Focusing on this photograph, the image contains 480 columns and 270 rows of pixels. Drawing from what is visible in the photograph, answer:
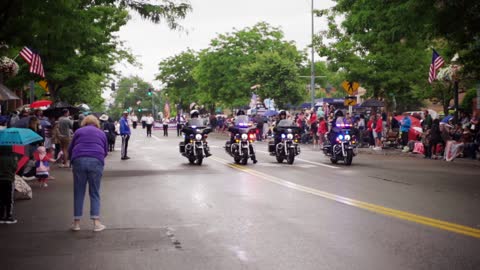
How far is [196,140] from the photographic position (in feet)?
78.2

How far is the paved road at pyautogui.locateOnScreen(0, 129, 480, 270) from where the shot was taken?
810 cm

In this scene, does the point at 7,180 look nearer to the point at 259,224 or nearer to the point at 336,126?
the point at 259,224

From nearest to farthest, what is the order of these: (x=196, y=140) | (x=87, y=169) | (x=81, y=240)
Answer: (x=81, y=240)
(x=87, y=169)
(x=196, y=140)

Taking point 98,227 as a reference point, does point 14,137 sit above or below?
above

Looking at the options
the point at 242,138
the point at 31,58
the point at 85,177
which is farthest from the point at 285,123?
the point at 85,177

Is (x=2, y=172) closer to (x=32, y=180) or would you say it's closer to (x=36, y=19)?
(x=36, y=19)

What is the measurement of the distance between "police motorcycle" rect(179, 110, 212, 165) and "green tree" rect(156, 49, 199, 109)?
92933 millimetres

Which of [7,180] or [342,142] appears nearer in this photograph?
[7,180]

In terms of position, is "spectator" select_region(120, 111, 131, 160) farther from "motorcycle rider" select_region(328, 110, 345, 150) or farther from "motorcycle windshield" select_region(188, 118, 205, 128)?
"motorcycle rider" select_region(328, 110, 345, 150)

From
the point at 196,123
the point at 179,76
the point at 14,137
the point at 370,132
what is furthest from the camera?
the point at 179,76

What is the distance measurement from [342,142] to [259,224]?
13.3m

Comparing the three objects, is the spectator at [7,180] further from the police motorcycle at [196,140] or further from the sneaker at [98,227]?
the police motorcycle at [196,140]

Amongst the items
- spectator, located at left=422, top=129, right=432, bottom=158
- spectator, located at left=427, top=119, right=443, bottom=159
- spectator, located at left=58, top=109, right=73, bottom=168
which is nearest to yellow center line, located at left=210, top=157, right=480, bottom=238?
spectator, located at left=58, top=109, right=73, bottom=168

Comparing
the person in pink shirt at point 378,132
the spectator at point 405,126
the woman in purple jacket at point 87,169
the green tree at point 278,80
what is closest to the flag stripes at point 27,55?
the person in pink shirt at point 378,132
